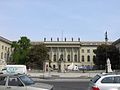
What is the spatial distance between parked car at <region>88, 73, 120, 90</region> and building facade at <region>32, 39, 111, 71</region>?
130067 millimetres

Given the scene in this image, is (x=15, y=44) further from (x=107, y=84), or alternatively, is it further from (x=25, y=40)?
(x=107, y=84)

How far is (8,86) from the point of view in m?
15.1

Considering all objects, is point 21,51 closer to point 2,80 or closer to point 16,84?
point 2,80

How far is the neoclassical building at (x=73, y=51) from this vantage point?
14550cm

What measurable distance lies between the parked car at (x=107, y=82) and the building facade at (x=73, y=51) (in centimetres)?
13007

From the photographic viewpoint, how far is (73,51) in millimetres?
148500

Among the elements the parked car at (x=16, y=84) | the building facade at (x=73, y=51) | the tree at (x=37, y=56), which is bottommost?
the parked car at (x=16, y=84)

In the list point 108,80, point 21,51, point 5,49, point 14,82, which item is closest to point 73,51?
point 5,49

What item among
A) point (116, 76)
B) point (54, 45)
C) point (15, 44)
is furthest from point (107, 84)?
point (54, 45)

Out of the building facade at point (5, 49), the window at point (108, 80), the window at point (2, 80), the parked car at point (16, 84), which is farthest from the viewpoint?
the building facade at point (5, 49)

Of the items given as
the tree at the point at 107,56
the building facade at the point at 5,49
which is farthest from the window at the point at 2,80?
the building facade at the point at 5,49

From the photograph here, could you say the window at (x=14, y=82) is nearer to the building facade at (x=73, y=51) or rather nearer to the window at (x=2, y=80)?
the window at (x=2, y=80)

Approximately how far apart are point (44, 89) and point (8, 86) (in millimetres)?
1858

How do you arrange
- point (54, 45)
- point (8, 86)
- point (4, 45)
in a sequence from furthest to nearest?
point (54, 45)
point (4, 45)
point (8, 86)
